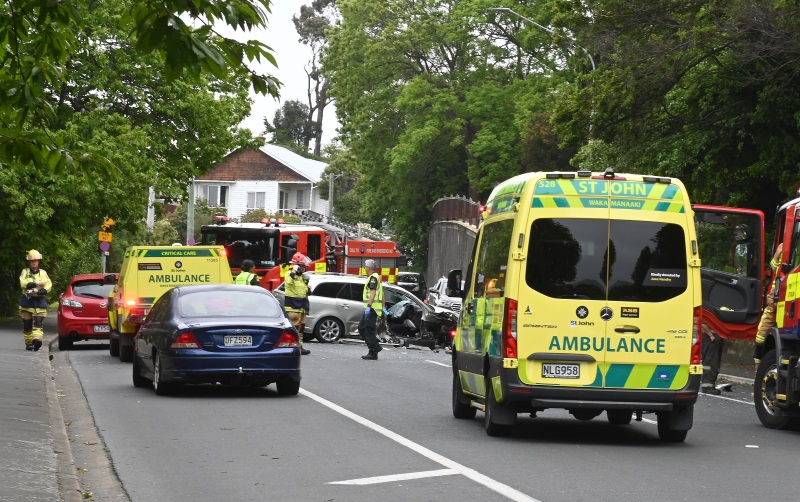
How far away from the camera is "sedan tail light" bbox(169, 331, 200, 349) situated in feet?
55.9

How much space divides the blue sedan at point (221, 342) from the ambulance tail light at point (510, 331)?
5168 millimetres

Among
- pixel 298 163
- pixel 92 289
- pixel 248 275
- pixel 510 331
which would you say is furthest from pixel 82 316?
pixel 298 163

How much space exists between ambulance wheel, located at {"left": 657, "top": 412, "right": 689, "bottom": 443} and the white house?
9310 centimetres

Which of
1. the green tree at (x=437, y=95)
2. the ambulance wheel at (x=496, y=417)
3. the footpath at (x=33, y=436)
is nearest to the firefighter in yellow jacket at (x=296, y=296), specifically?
the footpath at (x=33, y=436)

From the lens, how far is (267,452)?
1212 centimetres

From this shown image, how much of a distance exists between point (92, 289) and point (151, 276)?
14.9 feet

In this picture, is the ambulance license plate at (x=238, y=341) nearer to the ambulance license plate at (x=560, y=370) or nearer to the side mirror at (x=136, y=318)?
the ambulance license plate at (x=560, y=370)

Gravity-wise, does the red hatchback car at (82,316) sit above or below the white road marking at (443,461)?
above

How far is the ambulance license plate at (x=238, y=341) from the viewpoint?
56.4ft

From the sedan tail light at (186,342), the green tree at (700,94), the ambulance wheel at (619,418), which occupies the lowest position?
the ambulance wheel at (619,418)

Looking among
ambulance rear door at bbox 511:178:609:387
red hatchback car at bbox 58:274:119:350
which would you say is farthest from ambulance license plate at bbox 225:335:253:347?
red hatchback car at bbox 58:274:119:350

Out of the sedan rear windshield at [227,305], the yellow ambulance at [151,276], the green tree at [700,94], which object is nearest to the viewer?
the sedan rear windshield at [227,305]

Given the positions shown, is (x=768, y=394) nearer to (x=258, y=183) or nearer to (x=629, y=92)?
(x=629, y=92)

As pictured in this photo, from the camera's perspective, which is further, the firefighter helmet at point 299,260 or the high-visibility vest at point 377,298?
the firefighter helmet at point 299,260
